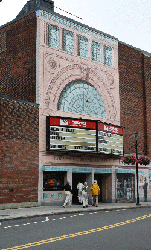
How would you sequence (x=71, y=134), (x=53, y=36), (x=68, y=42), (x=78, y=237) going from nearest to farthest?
(x=78, y=237)
(x=71, y=134)
(x=53, y=36)
(x=68, y=42)

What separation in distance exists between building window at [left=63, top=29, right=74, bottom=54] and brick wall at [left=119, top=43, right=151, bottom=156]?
648cm

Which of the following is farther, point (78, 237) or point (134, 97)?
point (134, 97)

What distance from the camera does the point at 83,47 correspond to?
31.3 metres

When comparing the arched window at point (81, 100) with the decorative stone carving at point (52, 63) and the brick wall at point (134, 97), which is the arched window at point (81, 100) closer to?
the decorative stone carving at point (52, 63)

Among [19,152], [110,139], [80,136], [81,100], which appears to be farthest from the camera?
[110,139]

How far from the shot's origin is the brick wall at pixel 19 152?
23.8 meters

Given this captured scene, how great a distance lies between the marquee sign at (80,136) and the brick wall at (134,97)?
3.81 meters

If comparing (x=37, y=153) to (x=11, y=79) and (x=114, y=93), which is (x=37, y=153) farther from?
(x=114, y=93)

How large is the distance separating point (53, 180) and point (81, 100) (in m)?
7.05

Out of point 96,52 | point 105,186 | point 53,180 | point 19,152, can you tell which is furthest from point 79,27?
point 105,186

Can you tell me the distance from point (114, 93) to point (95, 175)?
7.58m

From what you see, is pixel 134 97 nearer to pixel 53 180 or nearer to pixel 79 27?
pixel 79 27

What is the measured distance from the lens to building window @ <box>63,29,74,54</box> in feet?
97.8

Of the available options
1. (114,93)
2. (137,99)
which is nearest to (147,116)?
(137,99)
